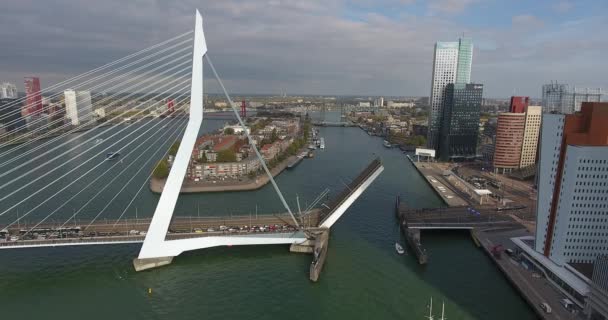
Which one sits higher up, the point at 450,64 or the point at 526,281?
the point at 450,64

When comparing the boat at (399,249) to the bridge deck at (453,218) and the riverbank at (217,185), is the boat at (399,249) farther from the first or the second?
the riverbank at (217,185)

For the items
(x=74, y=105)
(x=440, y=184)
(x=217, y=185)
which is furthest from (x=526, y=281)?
(x=74, y=105)

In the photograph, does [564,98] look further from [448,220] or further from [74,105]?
[74,105]

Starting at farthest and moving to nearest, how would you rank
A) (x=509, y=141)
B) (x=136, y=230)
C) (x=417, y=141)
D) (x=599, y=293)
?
(x=417, y=141) → (x=509, y=141) → (x=136, y=230) → (x=599, y=293)

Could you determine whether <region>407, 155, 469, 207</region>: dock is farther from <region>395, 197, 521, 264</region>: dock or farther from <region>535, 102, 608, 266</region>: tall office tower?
<region>535, 102, 608, 266</region>: tall office tower

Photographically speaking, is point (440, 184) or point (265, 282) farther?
point (440, 184)

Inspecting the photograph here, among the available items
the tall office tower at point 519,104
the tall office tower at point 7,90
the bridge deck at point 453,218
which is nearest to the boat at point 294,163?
the bridge deck at point 453,218
